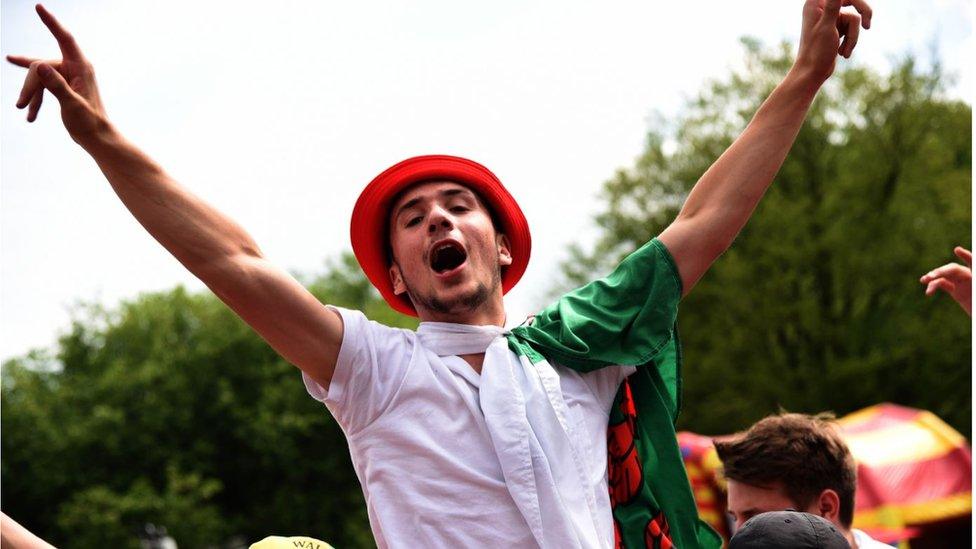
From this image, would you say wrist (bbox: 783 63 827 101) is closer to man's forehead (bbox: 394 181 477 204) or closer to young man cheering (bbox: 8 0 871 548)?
young man cheering (bbox: 8 0 871 548)

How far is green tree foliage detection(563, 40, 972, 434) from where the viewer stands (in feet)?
60.5

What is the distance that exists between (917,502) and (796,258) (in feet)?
31.9

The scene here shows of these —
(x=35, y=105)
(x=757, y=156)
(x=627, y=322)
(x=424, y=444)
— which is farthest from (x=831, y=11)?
(x=35, y=105)

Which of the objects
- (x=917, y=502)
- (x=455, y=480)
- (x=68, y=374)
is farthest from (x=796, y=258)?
(x=68, y=374)

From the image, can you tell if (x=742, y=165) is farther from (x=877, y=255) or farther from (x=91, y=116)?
(x=877, y=255)

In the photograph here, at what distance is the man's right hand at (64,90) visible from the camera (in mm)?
2357

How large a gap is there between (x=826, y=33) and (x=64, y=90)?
69.7 inches

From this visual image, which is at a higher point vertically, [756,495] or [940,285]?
[940,285]

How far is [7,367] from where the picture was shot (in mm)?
28969

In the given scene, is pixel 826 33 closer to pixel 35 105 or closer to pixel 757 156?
pixel 757 156

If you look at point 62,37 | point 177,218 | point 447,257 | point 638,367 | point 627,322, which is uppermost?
point 62,37

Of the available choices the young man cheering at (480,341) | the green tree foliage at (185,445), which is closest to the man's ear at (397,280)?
the young man cheering at (480,341)

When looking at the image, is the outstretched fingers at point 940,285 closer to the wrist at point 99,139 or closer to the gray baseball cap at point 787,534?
the gray baseball cap at point 787,534

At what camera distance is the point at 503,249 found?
3088 millimetres
